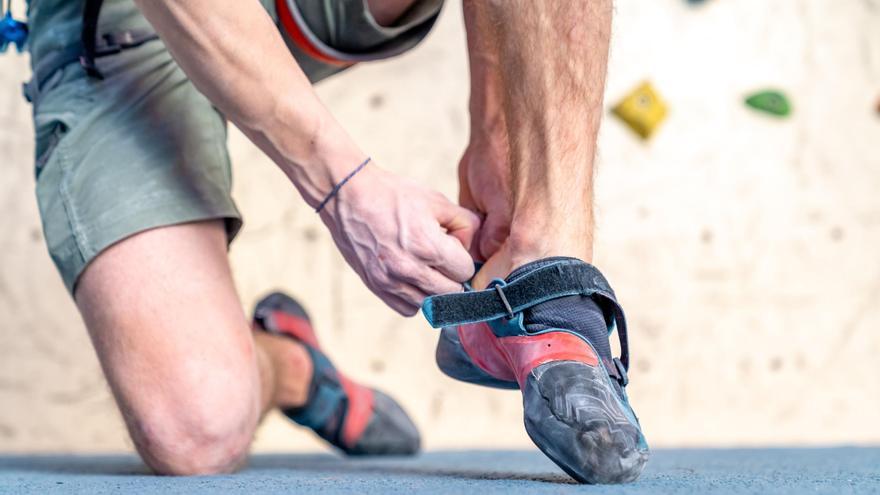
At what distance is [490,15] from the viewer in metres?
0.99

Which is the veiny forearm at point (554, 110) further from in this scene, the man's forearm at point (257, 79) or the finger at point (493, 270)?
the man's forearm at point (257, 79)

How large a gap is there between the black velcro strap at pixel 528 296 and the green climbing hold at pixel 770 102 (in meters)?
1.30

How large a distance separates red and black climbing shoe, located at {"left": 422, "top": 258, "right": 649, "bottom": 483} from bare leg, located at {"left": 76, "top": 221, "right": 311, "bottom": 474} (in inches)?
13.7

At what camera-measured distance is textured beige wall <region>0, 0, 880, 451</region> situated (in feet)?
6.35

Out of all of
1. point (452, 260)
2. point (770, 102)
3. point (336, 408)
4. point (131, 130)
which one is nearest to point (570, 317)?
point (452, 260)

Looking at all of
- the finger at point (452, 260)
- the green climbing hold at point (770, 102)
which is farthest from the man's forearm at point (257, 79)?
the green climbing hold at point (770, 102)

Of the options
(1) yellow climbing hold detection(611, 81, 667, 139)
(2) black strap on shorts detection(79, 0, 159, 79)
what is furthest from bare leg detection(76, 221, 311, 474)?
(1) yellow climbing hold detection(611, 81, 667, 139)

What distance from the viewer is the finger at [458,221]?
36.9 inches

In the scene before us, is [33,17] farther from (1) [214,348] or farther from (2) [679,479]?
(2) [679,479]

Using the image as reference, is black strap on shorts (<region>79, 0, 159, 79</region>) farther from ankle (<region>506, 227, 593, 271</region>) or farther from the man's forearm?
ankle (<region>506, 227, 593, 271</region>)

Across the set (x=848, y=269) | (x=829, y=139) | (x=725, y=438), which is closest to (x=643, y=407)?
(x=725, y=438)

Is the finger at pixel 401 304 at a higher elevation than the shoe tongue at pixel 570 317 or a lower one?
lower

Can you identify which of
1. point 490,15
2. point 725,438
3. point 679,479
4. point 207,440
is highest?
point 490,15

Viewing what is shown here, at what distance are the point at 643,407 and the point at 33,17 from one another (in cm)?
131
